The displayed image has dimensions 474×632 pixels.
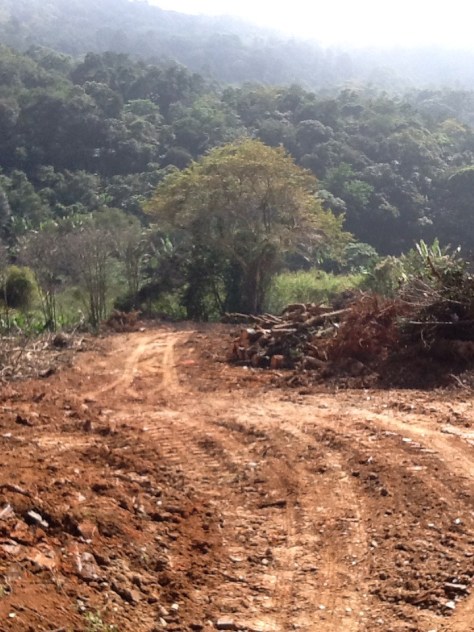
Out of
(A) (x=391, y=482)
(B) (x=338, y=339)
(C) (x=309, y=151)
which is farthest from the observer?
(C) (x=309, y=151)

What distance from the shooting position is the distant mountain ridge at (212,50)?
119 metres

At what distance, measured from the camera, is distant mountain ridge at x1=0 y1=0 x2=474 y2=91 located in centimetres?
11906

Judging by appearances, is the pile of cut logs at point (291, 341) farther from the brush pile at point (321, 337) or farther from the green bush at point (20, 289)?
the green bush at point (20, 289)

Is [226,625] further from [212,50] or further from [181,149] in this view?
[212,50]

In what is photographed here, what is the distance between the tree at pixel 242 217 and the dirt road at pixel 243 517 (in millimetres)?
13217

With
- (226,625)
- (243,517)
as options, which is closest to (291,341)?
(243,517)

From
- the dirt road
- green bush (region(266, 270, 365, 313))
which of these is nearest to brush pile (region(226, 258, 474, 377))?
the dirt road

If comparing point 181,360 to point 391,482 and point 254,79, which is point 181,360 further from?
point 254,79

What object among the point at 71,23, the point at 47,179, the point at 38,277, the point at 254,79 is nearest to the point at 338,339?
the point at 38,277

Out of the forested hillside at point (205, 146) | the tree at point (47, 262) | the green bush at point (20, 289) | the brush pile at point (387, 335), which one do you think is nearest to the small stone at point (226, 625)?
the brush pile at point (387, 335)

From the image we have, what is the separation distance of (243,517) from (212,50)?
13299 cm

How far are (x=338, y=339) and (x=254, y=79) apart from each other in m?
111

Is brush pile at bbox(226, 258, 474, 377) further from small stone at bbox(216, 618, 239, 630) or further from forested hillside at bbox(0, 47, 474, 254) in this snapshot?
forested hillside at bbox(0, 47, 474, 254)

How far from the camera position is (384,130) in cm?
5141
